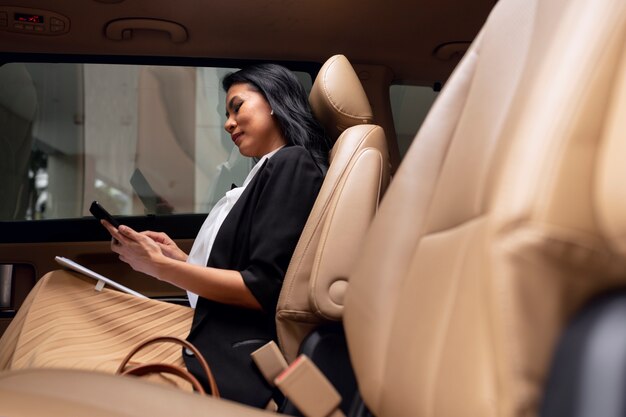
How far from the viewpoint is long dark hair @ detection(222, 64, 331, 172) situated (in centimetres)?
190

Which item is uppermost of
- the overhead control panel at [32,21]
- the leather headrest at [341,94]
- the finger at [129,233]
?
the overhead control panel at [32,21]

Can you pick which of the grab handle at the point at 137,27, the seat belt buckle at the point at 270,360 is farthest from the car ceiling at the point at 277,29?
the seat belt buckle at the point at 270,360

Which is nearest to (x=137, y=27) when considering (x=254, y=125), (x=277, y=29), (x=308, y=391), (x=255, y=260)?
(x=277, y=29)

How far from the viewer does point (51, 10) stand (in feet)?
7.76

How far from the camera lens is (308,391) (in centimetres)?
93

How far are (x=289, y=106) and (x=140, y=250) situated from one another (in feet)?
1.82

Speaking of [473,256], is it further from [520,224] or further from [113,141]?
[113,141]

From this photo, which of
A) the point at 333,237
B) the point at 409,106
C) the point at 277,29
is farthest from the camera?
the point at 409,106

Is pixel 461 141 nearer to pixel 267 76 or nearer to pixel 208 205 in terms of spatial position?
pixel 267 76

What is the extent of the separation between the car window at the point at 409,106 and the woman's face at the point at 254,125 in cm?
A: 103

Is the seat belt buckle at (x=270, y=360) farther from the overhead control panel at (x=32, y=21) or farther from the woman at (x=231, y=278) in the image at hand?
the overhead control panel at (x=32, y=21)

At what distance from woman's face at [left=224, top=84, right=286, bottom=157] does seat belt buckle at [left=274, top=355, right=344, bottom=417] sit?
1124 mm

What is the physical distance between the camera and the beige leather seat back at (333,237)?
4.88ft

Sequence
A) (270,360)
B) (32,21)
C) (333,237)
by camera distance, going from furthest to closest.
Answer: (32,21), (333,237), (270,360)
